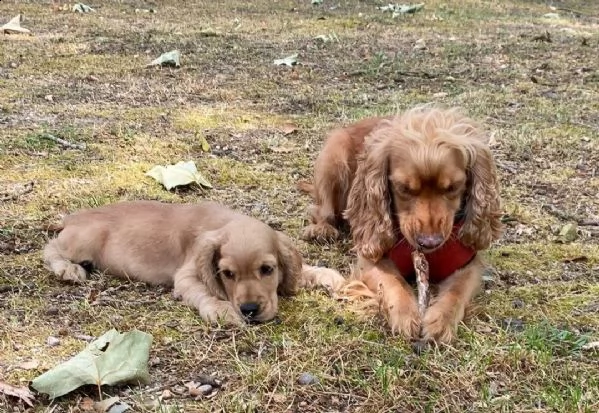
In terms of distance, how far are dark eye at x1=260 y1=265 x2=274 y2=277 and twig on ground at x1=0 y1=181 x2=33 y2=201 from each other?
2.18 m

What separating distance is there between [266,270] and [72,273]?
1.07 metres

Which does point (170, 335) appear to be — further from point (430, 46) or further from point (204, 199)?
point (430, 46)

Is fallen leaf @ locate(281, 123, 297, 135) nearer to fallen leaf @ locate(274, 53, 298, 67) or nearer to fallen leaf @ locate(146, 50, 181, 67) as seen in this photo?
fallen leaf @ locate(146, 50, 181, 67)

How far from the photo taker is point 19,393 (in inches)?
117

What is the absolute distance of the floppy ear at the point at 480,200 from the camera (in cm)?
421

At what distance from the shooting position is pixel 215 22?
1387 centimetres

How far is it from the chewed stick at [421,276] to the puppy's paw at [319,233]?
108cm

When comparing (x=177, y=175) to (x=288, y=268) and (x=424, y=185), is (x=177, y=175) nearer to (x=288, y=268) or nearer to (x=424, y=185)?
(x=288, y=268)

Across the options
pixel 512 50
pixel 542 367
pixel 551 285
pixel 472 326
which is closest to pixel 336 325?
pixel 472 326

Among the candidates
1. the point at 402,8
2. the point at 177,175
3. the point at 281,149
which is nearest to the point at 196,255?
the point at 177,175

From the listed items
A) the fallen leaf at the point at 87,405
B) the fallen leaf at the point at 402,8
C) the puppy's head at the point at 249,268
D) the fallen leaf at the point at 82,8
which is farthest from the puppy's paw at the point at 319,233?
the fallen leaf at the point at 402,8

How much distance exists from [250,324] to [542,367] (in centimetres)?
130

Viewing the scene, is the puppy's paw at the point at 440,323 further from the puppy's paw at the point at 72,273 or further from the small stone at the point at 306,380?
the puppy's paw at the point at 72,273

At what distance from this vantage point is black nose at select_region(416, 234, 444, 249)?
378 centimetres
